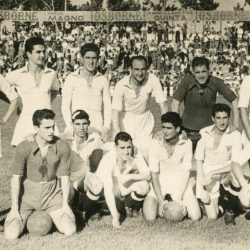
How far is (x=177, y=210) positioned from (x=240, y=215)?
0.82 metres

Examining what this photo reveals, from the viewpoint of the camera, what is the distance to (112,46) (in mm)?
28000

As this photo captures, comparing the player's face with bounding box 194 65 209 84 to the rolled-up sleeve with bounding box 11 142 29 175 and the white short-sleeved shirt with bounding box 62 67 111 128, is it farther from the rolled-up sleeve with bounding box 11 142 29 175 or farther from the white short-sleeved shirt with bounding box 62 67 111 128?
the rolled-up sleeve with bounding box 11 142 29 175

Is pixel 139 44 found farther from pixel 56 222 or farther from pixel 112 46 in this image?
pixel 56 222

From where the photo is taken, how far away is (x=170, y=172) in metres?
5.31

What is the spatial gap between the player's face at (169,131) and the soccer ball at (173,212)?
30.0 inches

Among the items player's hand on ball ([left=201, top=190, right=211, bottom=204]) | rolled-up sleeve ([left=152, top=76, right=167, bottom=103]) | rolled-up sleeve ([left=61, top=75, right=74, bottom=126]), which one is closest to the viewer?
player's hand on ball ([left=201, top=190, right=211, bottom=204])

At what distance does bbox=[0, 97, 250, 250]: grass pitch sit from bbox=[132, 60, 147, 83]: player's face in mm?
1828

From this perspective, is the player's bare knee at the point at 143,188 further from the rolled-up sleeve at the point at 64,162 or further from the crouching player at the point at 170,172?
the rolled-up sleeve at the point at 64,162

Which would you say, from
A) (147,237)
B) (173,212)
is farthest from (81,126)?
(147,237)

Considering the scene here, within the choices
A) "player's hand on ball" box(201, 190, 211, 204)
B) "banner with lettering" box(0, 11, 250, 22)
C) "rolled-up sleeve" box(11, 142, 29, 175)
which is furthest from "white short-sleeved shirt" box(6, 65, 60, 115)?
"banner with lettering" box(0, 11, 250, 22)

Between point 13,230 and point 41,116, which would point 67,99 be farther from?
point 13,230

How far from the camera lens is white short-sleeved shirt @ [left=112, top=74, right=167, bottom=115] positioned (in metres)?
5.92

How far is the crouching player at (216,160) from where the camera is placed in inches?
202

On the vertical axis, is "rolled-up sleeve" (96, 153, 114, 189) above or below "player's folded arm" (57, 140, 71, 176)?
below
